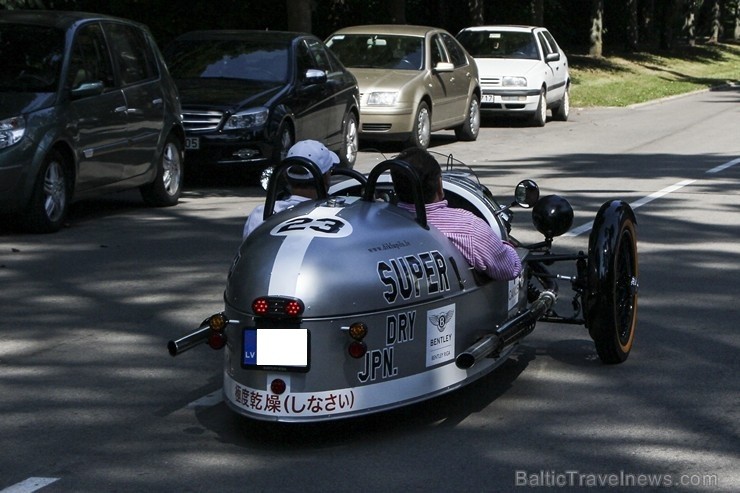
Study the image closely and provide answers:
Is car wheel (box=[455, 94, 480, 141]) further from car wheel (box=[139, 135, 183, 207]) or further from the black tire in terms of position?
the black tire

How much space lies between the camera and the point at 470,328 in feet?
21.0

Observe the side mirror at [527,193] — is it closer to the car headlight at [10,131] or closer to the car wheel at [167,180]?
the car headlight at [10,131]

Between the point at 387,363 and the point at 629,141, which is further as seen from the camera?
the point at 629,141

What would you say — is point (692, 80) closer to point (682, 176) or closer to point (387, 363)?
point (682, 176)

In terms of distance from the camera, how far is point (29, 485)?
213 inches

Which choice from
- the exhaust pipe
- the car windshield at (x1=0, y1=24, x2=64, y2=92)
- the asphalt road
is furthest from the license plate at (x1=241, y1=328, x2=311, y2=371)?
the car windshield at (x1=0, y1=24, x2=64, y2=92)

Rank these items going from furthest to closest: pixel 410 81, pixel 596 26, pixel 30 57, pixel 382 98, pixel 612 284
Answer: pixel 596 26, pixel 410 81, pixel 382 98, pixel 30 57, pixel 612 284

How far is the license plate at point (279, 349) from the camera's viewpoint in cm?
569

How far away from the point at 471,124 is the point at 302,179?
51.5 feet

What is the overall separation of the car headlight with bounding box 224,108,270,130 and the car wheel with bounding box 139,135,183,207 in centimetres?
110

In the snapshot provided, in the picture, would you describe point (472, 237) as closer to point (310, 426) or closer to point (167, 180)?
point (310, 426)

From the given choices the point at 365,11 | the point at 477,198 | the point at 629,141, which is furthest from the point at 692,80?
the point at 477,198

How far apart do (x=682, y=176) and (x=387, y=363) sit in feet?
37.8

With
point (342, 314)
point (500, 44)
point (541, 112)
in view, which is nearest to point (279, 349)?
point (342, 314)
